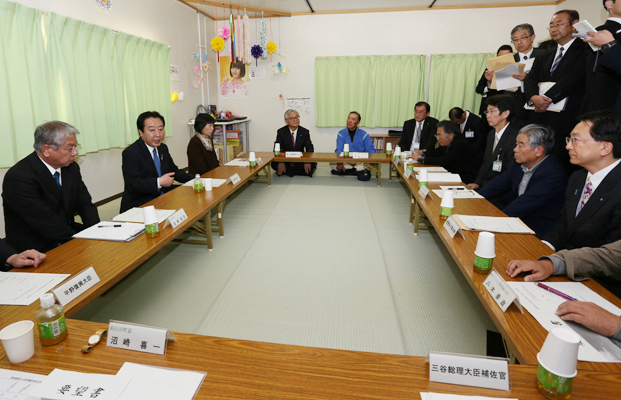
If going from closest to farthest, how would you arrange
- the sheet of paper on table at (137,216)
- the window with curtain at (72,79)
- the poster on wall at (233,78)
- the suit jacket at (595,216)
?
the suit jacket at (595,216)
the sheet of paper on table at (137,216)
the window with curtain at (72,79)
the poster on wall at (233,78)

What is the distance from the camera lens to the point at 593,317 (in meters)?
0.97

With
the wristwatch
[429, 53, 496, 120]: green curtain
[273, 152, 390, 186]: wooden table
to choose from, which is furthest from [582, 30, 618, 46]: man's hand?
[429, 53, 496, 120]: green curtain

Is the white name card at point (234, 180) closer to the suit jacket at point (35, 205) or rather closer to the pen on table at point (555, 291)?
the suit jacket at point (35, 205)

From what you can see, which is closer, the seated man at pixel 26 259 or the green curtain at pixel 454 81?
the seated man at pixel 26 259

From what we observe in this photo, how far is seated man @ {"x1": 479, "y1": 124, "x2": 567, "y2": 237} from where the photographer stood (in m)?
2.24

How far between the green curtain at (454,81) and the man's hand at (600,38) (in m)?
4.62

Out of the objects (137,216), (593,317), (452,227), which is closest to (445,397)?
(593,317)

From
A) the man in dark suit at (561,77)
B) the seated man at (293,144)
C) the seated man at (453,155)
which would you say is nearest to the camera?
the man in dark suit at (561,77)

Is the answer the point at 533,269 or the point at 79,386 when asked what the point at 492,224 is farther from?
the point at 79,386

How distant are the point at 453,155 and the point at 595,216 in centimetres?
233

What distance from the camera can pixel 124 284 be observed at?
7.50 feet

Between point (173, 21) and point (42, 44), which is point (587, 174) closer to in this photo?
point (42, 44)

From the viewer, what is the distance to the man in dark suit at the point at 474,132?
4.21 meters

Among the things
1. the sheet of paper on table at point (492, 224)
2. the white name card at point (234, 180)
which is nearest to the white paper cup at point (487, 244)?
the sheet of paper on table at point (492, 224)
